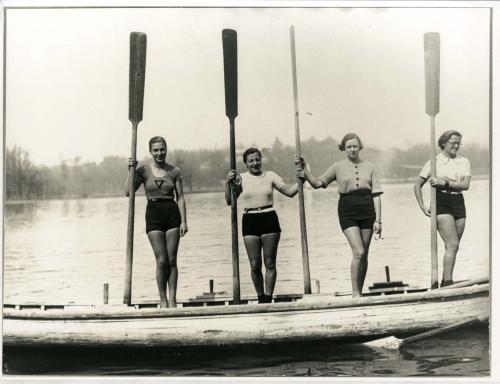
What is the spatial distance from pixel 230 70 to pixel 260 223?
119 cm

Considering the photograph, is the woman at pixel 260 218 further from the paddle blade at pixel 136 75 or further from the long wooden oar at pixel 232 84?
the paddle blade at pixel 136 75

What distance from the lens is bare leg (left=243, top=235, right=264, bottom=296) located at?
16.3 ft

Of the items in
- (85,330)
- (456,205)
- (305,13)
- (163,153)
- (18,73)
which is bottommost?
(85,330)

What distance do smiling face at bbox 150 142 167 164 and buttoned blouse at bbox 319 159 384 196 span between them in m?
1.22

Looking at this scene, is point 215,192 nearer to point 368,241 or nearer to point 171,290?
point 171,290

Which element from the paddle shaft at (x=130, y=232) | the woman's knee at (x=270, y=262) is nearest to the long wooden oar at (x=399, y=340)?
the woman's knee at (x=270, y=262)

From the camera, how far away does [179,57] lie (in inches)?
203

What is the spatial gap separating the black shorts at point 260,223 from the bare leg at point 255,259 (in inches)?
1.8

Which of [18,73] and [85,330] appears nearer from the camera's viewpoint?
[85,330]

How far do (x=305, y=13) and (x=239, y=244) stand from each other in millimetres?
1845

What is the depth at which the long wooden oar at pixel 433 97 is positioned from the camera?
5.06 metres

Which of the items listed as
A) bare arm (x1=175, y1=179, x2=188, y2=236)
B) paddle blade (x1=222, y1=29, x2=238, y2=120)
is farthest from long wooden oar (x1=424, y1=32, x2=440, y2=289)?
bare arm (x1=175, y1=179, x2=188, y2=236)

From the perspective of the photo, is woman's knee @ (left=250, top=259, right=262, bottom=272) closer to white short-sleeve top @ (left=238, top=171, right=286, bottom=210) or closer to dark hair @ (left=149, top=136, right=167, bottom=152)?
white short-sleeve top @ (left=238, top=171, right=286, bottom=210)
